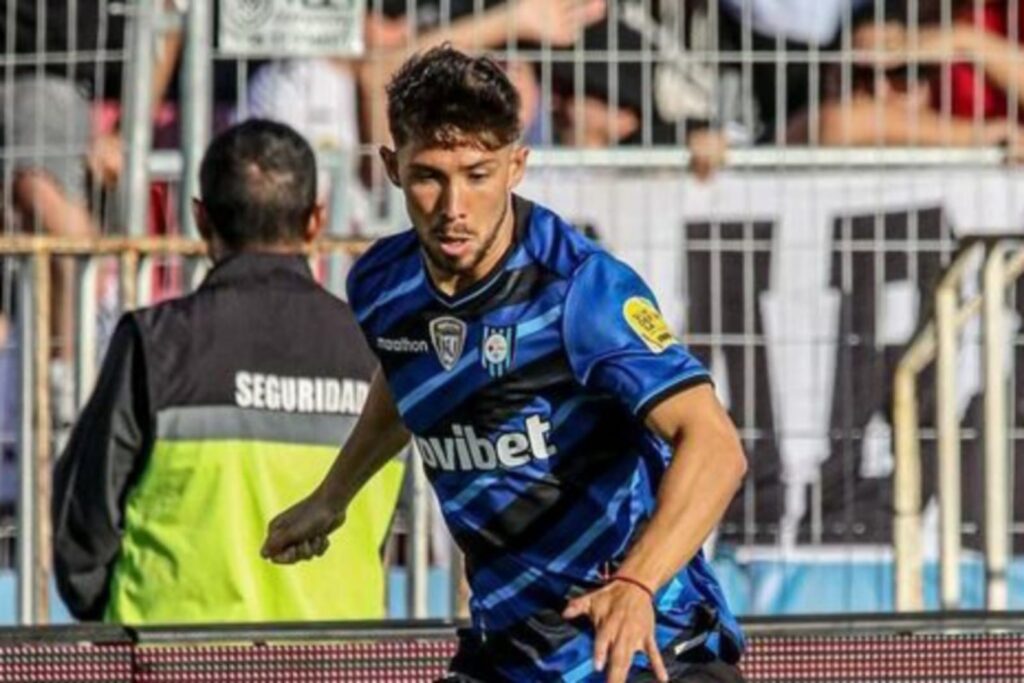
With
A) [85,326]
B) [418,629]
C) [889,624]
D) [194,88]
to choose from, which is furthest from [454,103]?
[194,88]

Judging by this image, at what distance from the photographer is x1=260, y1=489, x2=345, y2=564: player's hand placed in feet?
20.1

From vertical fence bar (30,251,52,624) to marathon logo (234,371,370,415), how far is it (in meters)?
2.17

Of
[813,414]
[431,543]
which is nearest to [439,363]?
[431,543]

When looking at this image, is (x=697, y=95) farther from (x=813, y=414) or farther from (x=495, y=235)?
(x=495, y=235)

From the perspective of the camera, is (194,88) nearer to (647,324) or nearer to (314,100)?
(314,100)

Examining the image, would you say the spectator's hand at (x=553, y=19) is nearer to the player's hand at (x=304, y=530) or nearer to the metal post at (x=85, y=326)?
the metal post at (x=85, y=326)

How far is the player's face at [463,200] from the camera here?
5.39 meters

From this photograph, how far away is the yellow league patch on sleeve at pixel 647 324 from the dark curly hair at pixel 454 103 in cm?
36

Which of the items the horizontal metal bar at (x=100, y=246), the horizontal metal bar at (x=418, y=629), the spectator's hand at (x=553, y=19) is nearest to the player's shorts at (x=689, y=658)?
the horizontal metal bar at (x=418, y=629)

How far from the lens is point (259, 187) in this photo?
24.9 feet

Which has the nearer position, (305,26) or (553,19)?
(305,26)

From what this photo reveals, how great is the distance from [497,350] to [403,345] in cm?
26

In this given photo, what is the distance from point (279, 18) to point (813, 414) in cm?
213

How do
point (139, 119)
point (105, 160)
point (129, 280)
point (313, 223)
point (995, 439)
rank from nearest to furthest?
point (313, 223), point (129, 280), point (995, 439), point (139, 119), point (105, 160)
